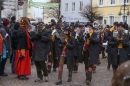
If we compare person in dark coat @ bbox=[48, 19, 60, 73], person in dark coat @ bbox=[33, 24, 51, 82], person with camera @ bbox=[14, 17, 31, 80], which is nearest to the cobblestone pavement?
person with camera @ bbox=[14, 17, 31, 80]

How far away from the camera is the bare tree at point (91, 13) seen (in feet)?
137

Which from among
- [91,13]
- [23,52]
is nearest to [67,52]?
[23,52]

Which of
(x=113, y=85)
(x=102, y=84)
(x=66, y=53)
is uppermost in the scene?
(x=113, y=85)

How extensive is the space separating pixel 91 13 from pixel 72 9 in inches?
635

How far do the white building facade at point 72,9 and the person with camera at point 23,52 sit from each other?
42.4 metres

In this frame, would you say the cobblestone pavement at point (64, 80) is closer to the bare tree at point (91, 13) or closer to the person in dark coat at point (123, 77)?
the person in dark coat at point (123, 77)

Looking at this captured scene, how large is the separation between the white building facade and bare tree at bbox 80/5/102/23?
439 centimetres

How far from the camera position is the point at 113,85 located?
8.14ft

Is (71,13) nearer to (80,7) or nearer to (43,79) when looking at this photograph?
(80,7)

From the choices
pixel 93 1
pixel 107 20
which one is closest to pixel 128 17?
pixel 107 20

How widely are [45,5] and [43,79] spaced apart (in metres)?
31.7

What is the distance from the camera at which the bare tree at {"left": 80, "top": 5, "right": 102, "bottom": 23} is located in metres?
41.7

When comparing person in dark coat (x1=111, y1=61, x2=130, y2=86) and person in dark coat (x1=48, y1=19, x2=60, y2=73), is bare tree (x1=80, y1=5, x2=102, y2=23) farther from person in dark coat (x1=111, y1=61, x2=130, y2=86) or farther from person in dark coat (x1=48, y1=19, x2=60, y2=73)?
person in dark coat (x1=111, y1=61, x2=130, y2=86)

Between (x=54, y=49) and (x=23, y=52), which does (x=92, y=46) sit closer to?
(x=23, y=52)
